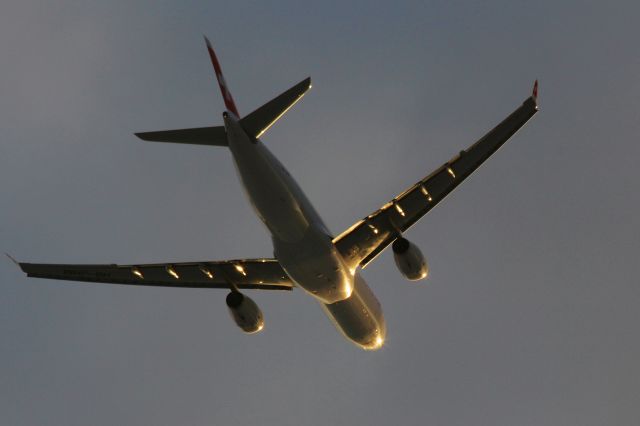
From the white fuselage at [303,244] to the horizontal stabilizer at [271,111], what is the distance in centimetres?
28

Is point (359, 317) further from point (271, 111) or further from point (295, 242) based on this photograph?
point (271, 111)

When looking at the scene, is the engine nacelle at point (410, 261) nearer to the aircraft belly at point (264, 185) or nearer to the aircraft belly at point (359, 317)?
the aircraft belly at point (359, 317)

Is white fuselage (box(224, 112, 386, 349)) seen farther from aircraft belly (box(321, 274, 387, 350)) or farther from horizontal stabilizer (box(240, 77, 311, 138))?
horizontal stabilizer (box(240, 77, 311, 138))

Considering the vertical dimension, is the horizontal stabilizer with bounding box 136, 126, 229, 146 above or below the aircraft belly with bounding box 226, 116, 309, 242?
above

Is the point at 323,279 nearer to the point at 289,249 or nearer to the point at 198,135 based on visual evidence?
the point at 289,249

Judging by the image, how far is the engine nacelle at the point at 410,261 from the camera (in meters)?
28.1

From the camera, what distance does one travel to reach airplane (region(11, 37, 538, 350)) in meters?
24.0

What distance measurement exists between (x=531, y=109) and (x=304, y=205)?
27.5ft

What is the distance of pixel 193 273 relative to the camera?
104 feet

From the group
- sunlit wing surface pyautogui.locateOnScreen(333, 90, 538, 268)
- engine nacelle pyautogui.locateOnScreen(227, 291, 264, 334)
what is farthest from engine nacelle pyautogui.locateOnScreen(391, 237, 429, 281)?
engine nacelle pyautogui.locateOnScreen(227, 291, 264, 334)

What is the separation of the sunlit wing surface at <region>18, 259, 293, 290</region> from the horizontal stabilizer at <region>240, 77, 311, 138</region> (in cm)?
764

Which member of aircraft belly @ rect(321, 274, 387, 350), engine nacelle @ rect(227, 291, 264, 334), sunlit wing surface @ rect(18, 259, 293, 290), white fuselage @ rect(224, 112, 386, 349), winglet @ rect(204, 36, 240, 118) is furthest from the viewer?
sunlit wing surface @ rect(18, 259, 293, 290)

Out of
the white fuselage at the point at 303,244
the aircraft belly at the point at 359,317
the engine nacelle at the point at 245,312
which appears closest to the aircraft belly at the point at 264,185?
the white fuselage at the point at 303,244

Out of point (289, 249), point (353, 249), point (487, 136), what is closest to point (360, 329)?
point (353, 249)
